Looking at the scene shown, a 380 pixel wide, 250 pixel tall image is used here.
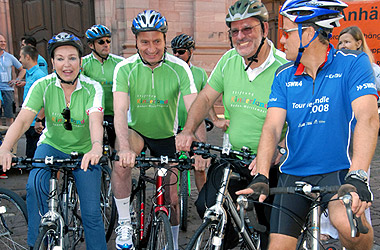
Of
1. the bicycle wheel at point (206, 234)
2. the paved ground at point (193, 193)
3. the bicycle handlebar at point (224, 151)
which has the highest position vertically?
the bicycle handlebar at point (224, 151)

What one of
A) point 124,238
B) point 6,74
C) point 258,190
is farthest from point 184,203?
point 6,74

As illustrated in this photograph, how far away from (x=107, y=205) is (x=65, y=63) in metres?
1.87

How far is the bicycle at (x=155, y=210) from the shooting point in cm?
317

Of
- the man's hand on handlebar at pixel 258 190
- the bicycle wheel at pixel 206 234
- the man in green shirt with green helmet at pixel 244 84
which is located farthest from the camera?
the man in green shirt with green helmet at pixel 244 84

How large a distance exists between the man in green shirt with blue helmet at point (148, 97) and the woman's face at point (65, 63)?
15.6 inches

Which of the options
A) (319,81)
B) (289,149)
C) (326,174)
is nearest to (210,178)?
(289,149)

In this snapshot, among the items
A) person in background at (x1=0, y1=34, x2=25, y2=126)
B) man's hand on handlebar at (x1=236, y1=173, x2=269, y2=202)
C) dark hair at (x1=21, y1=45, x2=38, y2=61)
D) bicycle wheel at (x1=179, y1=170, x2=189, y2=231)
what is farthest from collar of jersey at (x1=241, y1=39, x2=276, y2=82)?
person in background at (x1=0, y1=34, x2=25, y2=126)

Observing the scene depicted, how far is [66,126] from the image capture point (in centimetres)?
354

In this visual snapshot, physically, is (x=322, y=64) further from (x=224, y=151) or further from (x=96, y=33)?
(x=96, y=33)

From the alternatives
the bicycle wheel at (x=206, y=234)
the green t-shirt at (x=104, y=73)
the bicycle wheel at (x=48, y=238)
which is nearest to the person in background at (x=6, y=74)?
the green t-shirt at (x=104, y=73)

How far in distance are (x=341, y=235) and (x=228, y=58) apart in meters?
1.77

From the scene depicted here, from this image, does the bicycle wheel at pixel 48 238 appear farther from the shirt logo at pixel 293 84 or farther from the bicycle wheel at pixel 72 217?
the shirt logo at pixel 293 84

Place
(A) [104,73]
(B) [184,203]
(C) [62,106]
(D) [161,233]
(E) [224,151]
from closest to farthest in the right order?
(E) [224,151]
(D) [161,233]
(C) [62,106]
(B) [184,203]
(A) [104,73]

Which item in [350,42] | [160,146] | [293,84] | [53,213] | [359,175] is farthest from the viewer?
[350,42]
